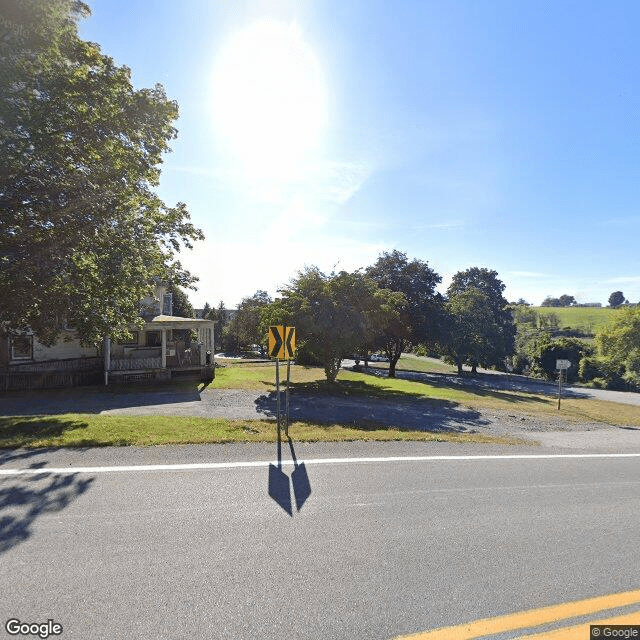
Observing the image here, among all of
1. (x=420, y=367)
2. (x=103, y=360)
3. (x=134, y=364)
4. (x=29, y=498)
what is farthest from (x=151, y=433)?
(x=420, y=367)

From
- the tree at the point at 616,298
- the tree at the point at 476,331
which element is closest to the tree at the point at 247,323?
the tree at the point at 476,331

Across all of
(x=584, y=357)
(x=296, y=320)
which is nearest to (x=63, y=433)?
(x=296, y=320)

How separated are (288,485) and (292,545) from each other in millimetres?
1469

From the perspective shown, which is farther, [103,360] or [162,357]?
[162,357]

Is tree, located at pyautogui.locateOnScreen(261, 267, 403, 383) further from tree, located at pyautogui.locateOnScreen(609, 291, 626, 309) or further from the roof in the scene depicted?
tree, located at pyautogui.locateOnScreen(609, 291, 626, 309)

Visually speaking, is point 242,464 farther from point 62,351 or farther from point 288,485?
point 62,351

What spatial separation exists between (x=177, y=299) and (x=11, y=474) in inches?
2070

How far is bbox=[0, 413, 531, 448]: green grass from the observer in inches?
263

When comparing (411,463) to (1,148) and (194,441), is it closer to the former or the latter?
(194,441)

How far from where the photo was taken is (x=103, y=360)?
18.5 m

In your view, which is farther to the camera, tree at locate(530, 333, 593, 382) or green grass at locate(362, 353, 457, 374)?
tree at locate(530, 333, 593, 382)

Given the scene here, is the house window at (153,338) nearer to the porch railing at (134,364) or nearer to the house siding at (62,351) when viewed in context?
the house siding at (62,351)

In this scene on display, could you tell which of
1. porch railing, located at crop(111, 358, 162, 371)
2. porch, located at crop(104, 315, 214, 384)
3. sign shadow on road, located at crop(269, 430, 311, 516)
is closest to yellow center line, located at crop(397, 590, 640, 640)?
sign shadow on road, located at crop(269, 430, 311, 516)

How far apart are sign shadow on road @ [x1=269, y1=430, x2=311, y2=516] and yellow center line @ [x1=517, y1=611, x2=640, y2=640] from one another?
2525mm
